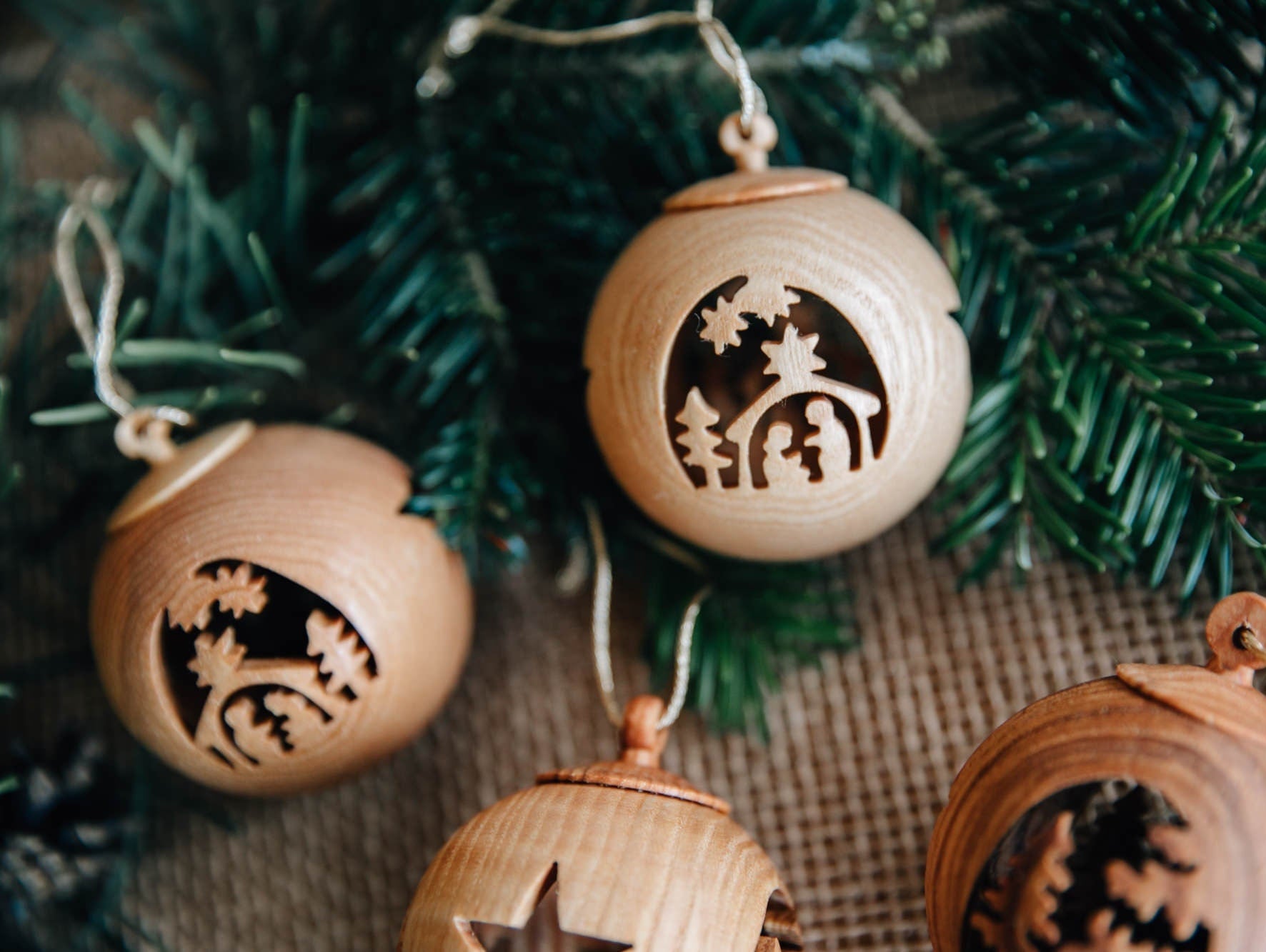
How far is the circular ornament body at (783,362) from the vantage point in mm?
508

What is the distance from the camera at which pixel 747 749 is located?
662 mm

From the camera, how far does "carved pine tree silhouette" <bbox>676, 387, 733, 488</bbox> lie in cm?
52

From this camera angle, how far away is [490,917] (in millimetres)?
450

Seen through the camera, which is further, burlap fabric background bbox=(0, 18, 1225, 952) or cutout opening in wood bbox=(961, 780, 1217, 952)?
burlap fabric background bbox=(0, 18, 1225, 952)

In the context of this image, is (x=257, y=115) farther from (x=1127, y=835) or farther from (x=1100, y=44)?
(x=1127, y=835)

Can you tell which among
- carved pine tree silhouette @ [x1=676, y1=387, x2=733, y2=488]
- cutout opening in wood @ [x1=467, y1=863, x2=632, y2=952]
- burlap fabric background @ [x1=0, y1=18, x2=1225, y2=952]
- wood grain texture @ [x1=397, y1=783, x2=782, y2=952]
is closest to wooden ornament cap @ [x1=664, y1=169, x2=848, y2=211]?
carved pine tree silhouette @ [x1=676, y1=387, x2=733, y2=488]

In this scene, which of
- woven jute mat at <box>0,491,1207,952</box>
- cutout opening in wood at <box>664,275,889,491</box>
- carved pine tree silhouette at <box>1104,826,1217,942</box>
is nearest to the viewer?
carved pine tree silhouette at <box>1104,826,1217,942</box>

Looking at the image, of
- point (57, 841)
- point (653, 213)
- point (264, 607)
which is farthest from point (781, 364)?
point (57, 841)

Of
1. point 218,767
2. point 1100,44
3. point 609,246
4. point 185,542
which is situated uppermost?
point 1100,44

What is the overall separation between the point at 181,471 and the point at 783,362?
35 centimetres

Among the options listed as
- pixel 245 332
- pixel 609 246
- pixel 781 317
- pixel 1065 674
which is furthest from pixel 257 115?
pixel 1065 674

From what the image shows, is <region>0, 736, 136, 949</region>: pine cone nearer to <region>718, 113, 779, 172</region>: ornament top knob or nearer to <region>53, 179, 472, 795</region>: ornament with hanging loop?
<region>53, 179, 472, 795</region>: ornament with hanging loop

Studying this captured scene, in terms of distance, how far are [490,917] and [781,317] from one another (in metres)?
0.33

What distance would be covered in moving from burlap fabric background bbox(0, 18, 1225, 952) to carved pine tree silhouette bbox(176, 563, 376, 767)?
17 centimetres
